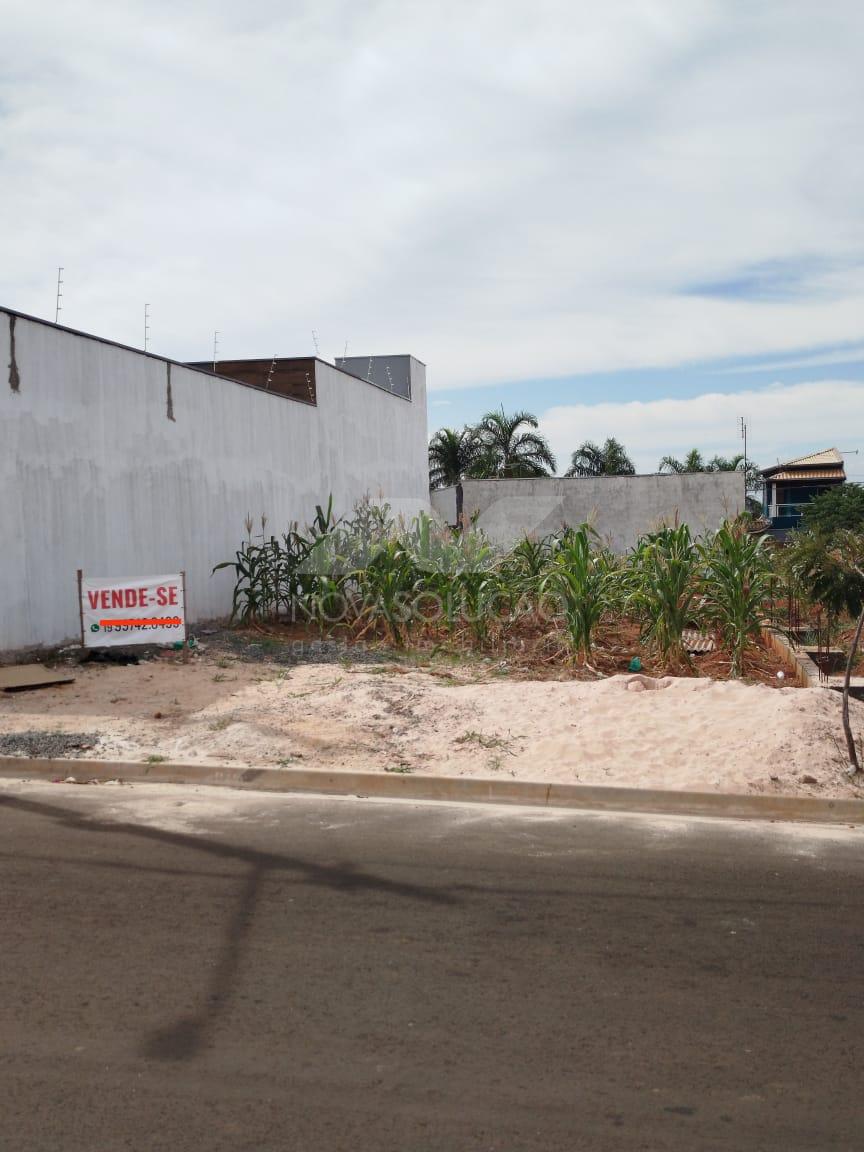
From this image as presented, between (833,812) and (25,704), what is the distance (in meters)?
7.74

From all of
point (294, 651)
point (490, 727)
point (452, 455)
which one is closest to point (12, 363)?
point (294, 651)

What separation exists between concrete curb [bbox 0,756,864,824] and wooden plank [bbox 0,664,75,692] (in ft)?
9.38

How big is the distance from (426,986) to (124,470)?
484 inches

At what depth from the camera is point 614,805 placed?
7836 millimetres

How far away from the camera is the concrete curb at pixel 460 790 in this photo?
7.68 m

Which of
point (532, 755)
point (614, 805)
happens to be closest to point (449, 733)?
point (532, 755)

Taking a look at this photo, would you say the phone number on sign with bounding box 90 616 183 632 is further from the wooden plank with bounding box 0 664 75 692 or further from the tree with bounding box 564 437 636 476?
the tree with bounding box 564 437 636 476

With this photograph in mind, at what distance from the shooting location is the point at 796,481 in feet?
246

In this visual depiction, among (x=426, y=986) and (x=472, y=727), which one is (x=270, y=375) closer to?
(x=472, y=727)

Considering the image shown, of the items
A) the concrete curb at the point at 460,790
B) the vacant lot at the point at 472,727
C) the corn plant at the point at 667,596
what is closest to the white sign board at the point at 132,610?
the vacant lot at the point at 472,727

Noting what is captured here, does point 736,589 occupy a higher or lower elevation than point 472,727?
higher

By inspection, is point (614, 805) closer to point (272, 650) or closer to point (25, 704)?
point (25, 704)

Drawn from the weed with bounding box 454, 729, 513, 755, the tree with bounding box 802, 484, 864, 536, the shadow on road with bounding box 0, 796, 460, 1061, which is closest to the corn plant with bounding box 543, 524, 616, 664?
the weed with bounding box 454, 729, 513, 755

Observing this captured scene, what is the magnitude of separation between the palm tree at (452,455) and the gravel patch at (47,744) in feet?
120
